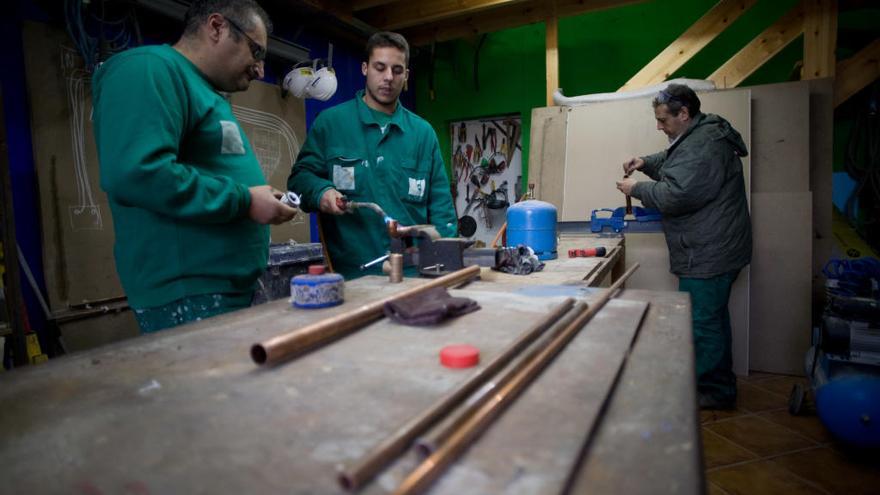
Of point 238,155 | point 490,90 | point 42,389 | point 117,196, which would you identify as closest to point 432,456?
point 42,389

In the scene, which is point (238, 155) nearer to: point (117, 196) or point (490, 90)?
point (117, 196)

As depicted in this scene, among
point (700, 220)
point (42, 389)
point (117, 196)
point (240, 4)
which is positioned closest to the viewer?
point (42, 389)

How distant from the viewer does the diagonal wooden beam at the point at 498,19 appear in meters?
4.11

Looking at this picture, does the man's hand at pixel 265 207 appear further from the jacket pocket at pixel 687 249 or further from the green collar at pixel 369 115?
the jacket pocket at pixel 687 249

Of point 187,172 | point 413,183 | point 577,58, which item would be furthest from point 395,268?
point 577,58

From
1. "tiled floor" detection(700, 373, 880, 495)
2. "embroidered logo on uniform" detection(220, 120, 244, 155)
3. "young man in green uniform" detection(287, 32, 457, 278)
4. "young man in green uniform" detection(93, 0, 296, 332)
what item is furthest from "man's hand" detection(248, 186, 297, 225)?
"tiled floor" detection(700, 373, 880, 495)

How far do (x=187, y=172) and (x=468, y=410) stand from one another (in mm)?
1024

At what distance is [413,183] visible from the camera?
2297mm

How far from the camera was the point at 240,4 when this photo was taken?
1.50m

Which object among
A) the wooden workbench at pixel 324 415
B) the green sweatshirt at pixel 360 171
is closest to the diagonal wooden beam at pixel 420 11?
the green sweatshirt at pixel 360 171

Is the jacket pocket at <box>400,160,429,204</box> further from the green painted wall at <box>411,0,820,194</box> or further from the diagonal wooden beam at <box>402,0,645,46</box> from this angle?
the green painted wall at <box>411,0,820,194</box>

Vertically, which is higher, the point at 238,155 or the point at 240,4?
the point at 240,4

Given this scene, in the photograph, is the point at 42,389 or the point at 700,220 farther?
the point at 700,220

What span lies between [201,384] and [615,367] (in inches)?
25.3
